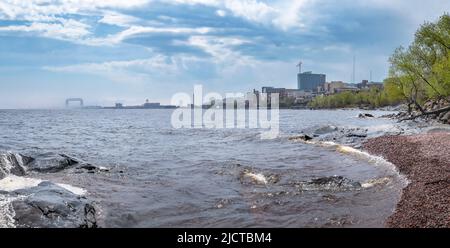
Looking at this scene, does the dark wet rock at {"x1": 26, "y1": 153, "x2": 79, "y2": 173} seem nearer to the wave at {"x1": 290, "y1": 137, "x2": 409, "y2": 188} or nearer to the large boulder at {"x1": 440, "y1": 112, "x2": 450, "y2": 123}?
the wave at {"x1": 290, "y1": 137, "x2": 409, "y2": 188}

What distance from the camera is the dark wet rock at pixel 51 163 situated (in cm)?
2770

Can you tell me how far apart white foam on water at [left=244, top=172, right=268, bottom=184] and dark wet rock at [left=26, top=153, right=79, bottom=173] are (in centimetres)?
1308

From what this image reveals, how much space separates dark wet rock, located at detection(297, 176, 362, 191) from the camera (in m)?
21.2

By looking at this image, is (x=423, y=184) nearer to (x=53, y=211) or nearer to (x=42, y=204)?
(x=53, y=211)

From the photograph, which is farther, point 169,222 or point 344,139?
point 344,139

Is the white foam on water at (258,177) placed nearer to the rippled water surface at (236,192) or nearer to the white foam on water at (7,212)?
the rippled water surface at (236,192)

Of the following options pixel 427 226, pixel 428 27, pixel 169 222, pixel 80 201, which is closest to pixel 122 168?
pixel 80 201

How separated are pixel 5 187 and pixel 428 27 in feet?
218

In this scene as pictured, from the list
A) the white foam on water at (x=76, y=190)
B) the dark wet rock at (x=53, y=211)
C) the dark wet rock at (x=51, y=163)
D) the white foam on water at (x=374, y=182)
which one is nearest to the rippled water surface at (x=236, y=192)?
the white foam on water at (x=374, y=182)

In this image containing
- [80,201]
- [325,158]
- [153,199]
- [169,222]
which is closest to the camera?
[169,222]

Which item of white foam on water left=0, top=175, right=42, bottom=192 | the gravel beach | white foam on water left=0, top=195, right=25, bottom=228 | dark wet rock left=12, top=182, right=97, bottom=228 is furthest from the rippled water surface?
white foam on water left=0, top=195, right=25, bottom=228

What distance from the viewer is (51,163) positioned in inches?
1152

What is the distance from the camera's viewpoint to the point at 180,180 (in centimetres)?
2498
